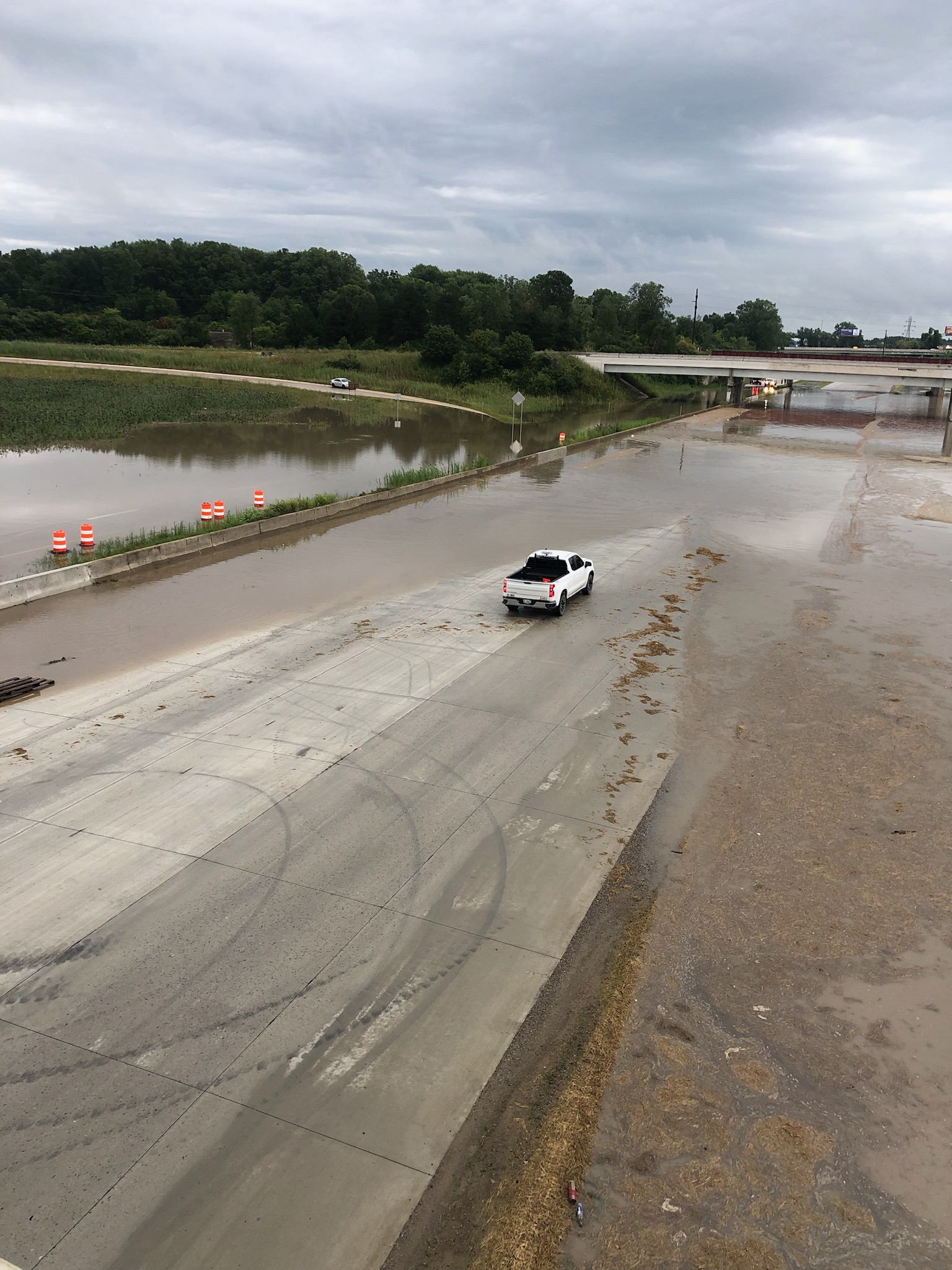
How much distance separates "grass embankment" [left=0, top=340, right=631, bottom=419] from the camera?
9194cm

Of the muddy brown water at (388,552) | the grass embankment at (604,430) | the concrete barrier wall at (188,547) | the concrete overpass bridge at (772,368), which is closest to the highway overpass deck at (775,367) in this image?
the concrete overpass bridge at (772,368)

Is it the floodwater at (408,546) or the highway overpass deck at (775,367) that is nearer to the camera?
the floodwater at (408,546)

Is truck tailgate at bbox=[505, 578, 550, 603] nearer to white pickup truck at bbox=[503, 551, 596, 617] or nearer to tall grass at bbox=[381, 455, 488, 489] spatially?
white pickup truck at bbox=[503, 551, 596, 617]

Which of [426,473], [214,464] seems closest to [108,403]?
[214,464]

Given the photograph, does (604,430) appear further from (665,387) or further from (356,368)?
(665,387)

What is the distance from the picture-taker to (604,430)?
66.2 metres

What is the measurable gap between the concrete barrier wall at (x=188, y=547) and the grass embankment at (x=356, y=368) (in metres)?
50.0

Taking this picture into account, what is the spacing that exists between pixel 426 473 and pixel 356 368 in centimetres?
6492

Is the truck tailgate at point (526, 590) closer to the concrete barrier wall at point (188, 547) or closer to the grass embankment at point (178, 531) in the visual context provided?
the concrete barrier wall at point (188, 547)

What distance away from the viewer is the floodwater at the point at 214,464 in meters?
31.9

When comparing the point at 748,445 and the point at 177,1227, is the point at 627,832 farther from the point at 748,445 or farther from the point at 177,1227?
the point at 748,445

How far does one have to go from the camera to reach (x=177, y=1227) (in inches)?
250

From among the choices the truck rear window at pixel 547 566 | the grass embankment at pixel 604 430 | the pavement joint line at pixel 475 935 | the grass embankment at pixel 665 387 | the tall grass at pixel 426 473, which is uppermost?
the grass embankment at pixel 665 387

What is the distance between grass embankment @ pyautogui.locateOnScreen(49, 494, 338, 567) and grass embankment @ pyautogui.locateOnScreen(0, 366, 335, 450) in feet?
87.1
